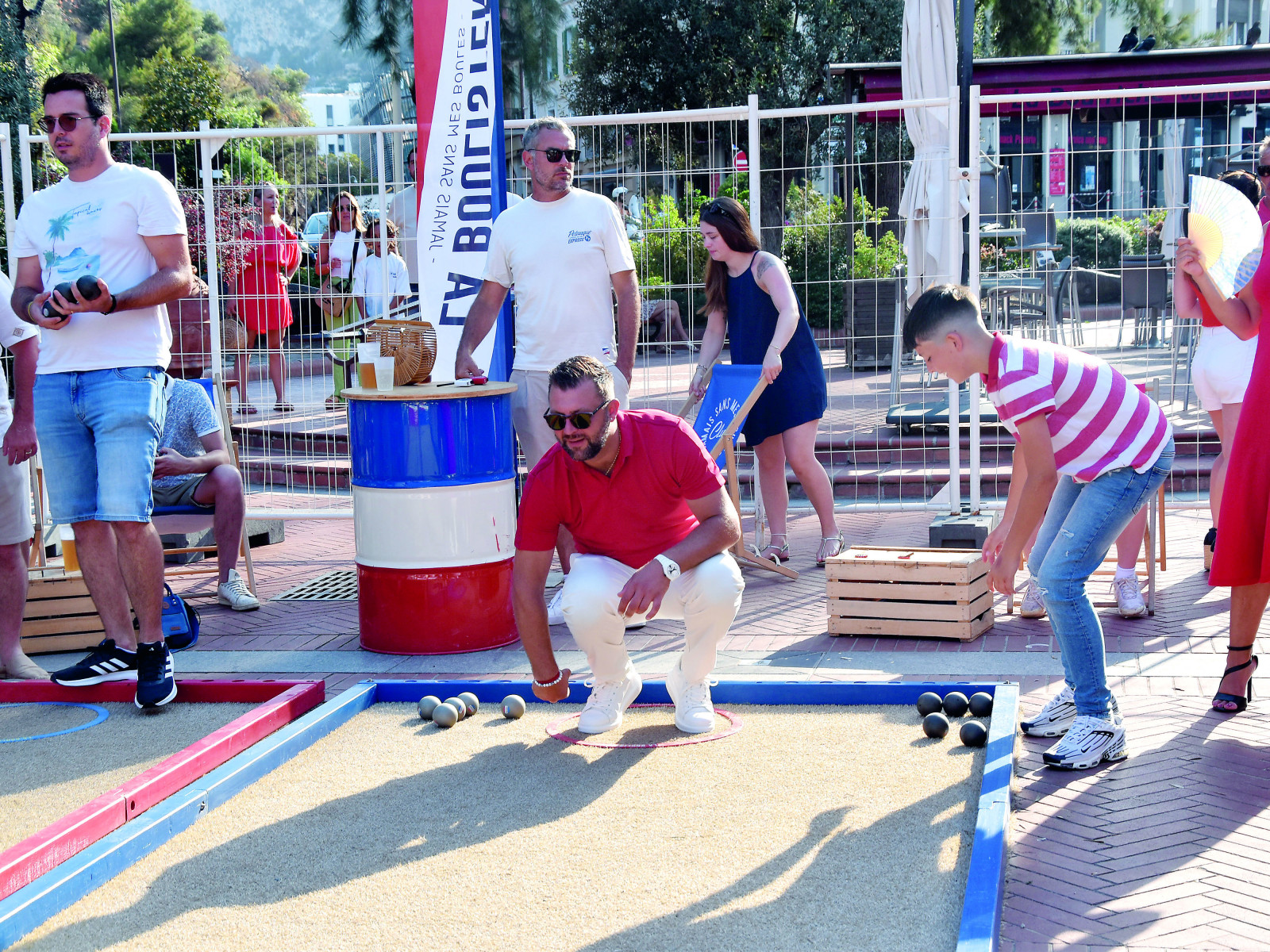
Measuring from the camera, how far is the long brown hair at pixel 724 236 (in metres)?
6.81

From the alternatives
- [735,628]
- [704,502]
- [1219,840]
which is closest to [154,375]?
[704,502]

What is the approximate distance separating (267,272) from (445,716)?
603 centimetres

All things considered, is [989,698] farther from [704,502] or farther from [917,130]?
[917,130]

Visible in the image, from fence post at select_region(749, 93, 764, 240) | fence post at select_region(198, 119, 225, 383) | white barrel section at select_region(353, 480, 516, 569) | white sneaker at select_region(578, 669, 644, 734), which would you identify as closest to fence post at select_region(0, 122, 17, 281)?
fence post at select_region(198, 119, 225, 383)

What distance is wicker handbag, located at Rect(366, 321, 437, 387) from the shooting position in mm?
5781

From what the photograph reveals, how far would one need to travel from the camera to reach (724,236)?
6.89 m

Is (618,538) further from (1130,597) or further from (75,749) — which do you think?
(1130,597)

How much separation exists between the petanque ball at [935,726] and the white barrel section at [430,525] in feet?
7.32

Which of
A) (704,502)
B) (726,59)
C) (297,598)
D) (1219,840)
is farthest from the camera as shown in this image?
(726,59)

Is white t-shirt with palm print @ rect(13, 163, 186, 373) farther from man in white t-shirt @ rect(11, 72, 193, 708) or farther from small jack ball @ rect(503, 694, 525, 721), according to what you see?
small jack ball @ rect(503, 694, 525, 721)

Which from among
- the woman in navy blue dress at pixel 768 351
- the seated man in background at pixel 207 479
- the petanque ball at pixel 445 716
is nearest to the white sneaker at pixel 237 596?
the seated man in background at pixel 207 479

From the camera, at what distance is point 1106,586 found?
251 inches

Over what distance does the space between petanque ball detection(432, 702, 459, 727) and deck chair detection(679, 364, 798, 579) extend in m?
2.54

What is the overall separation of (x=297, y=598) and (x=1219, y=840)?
16.0 ft
